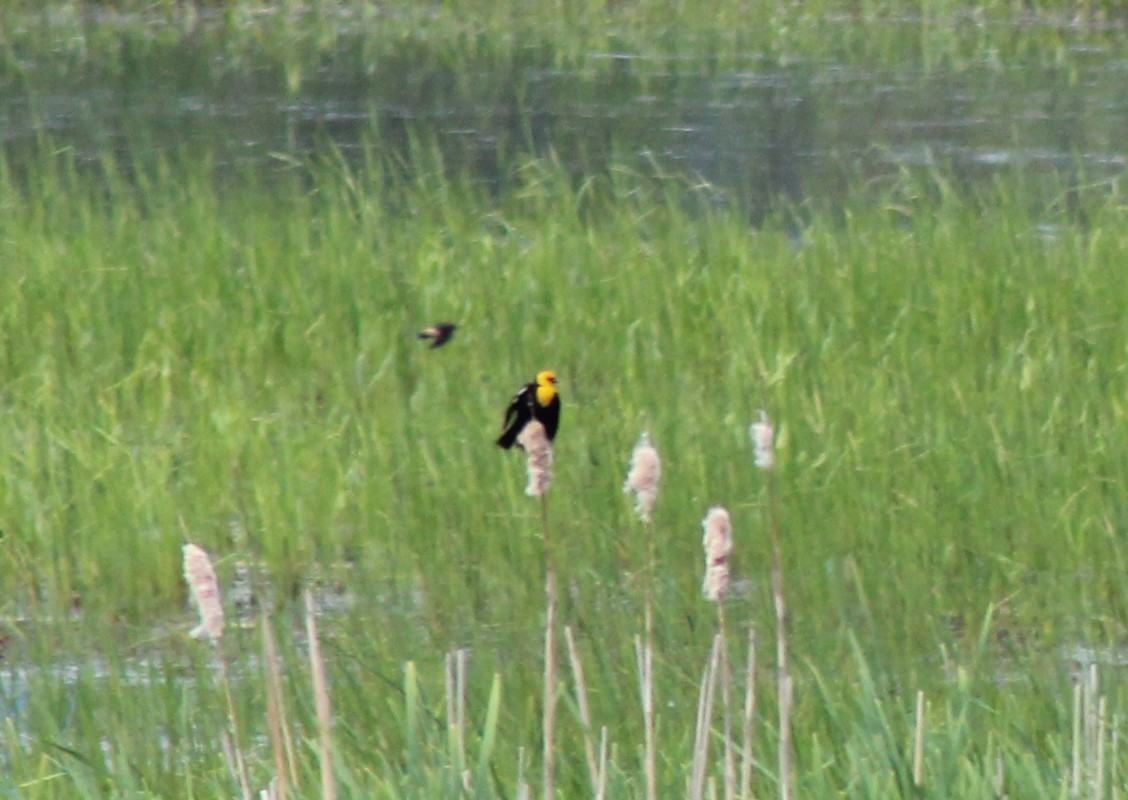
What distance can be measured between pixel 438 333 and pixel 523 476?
106cm

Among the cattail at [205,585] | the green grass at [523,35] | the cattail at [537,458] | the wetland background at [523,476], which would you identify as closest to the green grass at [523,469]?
the wetland background at [523,476]

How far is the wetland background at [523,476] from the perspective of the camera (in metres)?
2.70

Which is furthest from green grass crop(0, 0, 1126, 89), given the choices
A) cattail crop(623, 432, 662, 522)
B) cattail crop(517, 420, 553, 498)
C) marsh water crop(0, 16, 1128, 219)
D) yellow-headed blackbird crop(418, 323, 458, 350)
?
cattail crop(623, 432, 662, 522)

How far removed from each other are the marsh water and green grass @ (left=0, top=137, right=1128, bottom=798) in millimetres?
2962

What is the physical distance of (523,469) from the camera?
407cm

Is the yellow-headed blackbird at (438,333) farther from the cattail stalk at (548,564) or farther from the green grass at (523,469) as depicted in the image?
the cattail stalk at (548,564)

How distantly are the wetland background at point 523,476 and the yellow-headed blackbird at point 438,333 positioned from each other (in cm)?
8

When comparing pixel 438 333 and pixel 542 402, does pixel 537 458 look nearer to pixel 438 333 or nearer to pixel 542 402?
pixel 542 402

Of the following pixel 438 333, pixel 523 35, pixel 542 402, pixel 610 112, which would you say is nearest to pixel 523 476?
pixel 438 333

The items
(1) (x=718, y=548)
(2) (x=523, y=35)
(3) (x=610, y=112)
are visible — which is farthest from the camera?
(2) (x=523, y=35)

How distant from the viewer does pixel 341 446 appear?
14.4 ft

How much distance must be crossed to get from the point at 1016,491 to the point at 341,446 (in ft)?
5.04

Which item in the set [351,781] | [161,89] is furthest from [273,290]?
[161,89]

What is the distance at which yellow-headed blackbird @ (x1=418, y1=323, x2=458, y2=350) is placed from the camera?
4.95m
